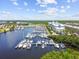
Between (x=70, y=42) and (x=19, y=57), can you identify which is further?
(x=70, y=42)

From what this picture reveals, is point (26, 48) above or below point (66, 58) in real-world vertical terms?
below

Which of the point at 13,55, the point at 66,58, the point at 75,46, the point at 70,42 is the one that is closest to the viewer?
the point at 66,58

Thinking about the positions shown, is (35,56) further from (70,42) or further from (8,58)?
(70,42)

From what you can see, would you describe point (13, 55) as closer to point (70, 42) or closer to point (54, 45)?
point (54, 45)

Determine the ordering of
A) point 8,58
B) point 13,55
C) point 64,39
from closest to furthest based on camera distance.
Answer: point 8,58 < point 13,55 < point 64,39

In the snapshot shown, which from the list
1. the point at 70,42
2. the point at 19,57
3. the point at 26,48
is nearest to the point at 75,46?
the point at 70,42

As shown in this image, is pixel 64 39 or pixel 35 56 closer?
pixel 35 56

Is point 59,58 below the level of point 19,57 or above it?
above

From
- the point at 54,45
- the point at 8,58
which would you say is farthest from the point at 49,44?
the point at 8,58

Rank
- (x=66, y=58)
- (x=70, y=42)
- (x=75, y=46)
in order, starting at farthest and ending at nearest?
1. (x=70, y=42)
2. (x=75, y=46)
3. (x=66, y=58)
